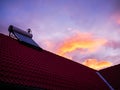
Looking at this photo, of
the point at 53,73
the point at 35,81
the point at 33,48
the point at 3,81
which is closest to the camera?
the point at 3,81

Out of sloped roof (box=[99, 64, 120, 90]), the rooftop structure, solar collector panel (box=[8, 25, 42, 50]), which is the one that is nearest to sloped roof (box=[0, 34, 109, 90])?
the rooftop structure

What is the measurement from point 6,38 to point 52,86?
398 cm

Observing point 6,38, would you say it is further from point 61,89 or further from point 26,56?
point 61,89

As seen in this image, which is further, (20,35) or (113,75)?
(113,75)

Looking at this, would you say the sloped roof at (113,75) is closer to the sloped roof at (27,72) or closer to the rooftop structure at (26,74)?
the rooftop structure at (26,74)

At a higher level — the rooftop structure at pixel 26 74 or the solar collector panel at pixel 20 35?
the solar collector panel at pixel 20 35

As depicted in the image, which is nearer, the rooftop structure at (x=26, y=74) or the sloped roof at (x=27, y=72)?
the rooftop structure at (x=26, y=74)

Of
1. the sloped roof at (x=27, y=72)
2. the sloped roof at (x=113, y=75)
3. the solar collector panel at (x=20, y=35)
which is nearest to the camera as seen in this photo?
the sloped roof at (x=27, y=72)

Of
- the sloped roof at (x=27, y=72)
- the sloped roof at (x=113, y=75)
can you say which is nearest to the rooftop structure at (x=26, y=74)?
the sloped roof at (x=27, y=72)

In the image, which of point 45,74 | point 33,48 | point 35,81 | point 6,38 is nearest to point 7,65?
point 35,81

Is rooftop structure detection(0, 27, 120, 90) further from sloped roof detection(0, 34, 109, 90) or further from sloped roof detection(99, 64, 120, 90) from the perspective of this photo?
sloped roof detection(99, 64, 120, 90)

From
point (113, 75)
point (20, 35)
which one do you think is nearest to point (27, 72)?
point (20, 35)

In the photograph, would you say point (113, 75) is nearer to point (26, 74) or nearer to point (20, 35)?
point (20, 35)

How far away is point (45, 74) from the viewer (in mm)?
8875
